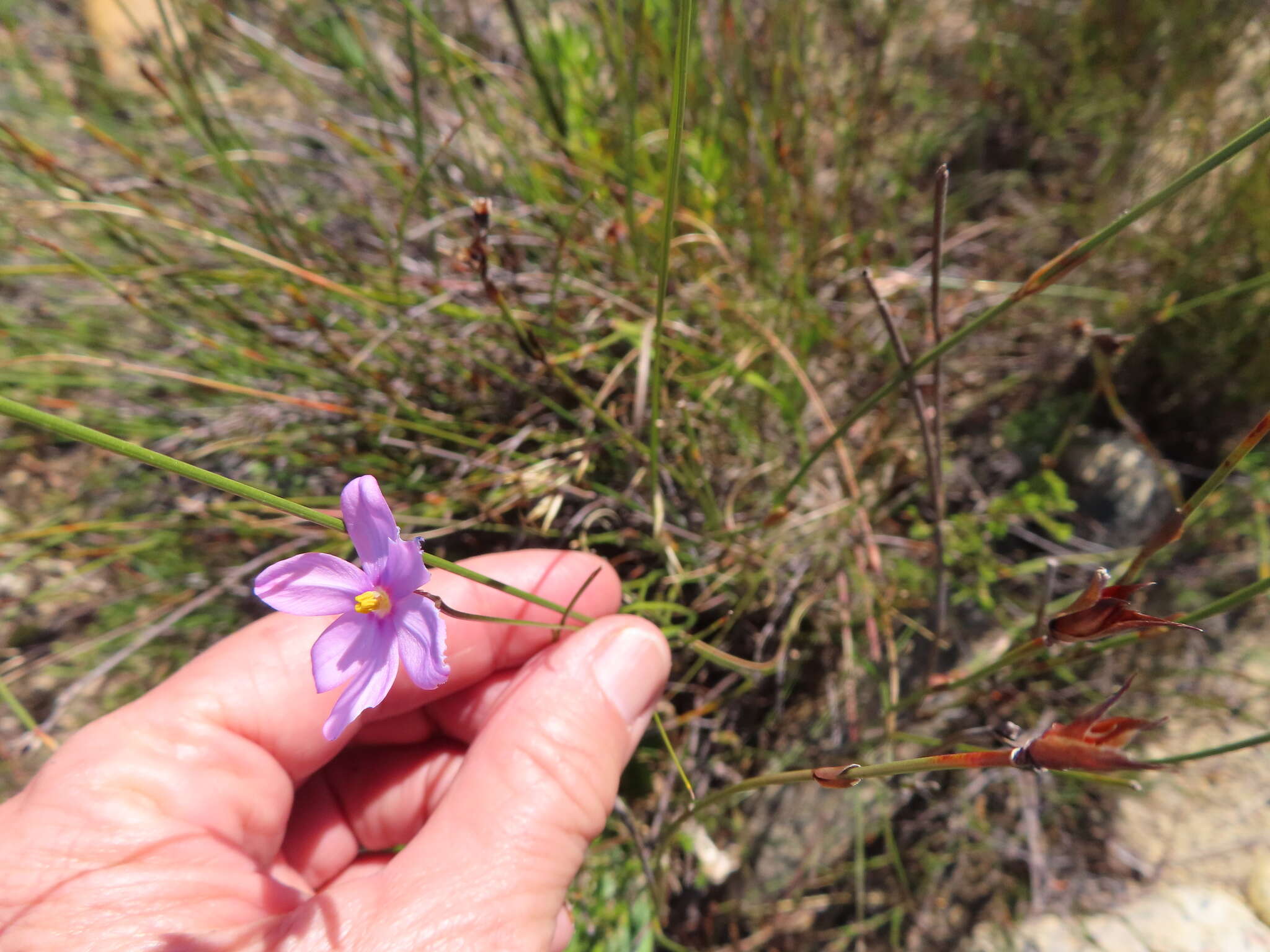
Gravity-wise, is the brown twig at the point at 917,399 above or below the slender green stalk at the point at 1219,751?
above

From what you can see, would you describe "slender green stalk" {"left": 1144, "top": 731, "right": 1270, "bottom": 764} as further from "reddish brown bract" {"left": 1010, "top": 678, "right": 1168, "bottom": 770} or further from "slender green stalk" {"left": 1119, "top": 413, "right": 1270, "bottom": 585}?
"slender green stalk" {"left": 1119, "top": 413, "right": 1270, "bottom": 585}

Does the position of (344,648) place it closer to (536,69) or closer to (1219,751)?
(1219,751)

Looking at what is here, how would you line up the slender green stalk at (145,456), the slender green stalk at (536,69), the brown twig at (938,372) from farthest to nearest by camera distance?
the slender green stalk at (536,69), the brown twig at (938,372), the slender green stalk at (145,456)

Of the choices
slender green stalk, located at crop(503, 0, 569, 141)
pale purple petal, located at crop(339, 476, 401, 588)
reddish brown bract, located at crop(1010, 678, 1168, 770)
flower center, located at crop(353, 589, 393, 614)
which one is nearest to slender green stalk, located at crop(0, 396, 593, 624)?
pale purple petal, located at crop(339, 476, 401, 588)

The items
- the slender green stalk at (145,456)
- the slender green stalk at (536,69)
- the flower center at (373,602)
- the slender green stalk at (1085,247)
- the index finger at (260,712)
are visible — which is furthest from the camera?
the slender green stalk at (536,69)

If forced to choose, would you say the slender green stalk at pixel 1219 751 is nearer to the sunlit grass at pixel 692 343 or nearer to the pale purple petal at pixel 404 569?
the sunlit grass at pixel 692 343

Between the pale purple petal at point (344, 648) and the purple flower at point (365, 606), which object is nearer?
the purple flower at point (365, 606)

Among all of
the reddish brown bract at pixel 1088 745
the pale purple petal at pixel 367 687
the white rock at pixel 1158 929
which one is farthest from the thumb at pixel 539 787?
the white rock at pixel 1158 929
